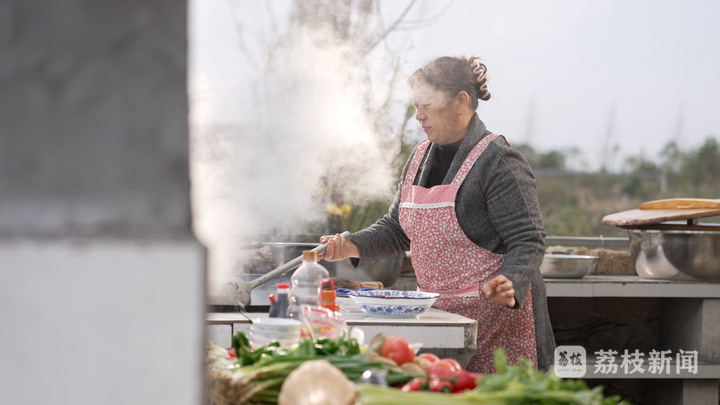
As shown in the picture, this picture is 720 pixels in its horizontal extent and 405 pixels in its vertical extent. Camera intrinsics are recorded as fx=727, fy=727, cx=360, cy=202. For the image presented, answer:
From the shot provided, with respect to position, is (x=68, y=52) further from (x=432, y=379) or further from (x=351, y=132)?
(x=351, y=132)

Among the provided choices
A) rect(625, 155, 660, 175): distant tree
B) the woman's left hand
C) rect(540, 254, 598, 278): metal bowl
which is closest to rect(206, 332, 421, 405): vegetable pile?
the woman's left hand

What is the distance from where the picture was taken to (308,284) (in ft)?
7.66

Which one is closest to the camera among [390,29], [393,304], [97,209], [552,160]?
[97,209]

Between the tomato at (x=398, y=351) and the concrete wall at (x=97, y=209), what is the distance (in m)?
0.92

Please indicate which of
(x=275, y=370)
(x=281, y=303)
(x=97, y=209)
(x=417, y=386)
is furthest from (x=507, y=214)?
(x=97, y=209)

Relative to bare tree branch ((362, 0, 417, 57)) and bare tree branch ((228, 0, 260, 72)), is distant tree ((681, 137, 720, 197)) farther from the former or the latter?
bare tree branch ((228, 0, 260, 72))

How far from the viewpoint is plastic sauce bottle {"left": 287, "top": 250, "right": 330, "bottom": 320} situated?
2.31 m

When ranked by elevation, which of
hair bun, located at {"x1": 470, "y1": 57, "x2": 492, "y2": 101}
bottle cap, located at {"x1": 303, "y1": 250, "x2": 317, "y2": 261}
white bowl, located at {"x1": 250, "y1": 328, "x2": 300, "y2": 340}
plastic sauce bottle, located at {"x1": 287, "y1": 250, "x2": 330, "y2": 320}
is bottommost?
white bowl, located at {"x1": 250, "y1": 328, "x2": 300, "y2": 340}

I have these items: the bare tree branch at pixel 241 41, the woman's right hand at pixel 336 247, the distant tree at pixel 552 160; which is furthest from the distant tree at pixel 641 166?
the woman's right hand at pixel 336 247

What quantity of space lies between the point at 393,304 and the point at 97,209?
1.75 m

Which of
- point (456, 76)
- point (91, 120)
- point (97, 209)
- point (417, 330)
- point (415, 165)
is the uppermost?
point (456, 76)

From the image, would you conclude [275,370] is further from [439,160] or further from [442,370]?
[439,160]

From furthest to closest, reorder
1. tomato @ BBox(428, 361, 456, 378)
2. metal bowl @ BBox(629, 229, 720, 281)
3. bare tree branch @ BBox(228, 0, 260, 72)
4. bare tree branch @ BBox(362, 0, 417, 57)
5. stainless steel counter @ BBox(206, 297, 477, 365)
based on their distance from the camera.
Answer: bare tree branch @ BBox(362, 0, 417, 57), metal bowl @ BBox(629, 229, 720, 281), bare tree branch @ BBox(228, 0, 260, 72), stainless steel counter @ BBox(206, 297, 477, 365), tomato @ BBox(428, 361, 456, 378)

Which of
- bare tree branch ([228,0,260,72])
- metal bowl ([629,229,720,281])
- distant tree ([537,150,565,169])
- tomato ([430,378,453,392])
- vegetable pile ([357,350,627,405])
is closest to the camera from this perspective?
vegetable pile ([357,350,627,405])
